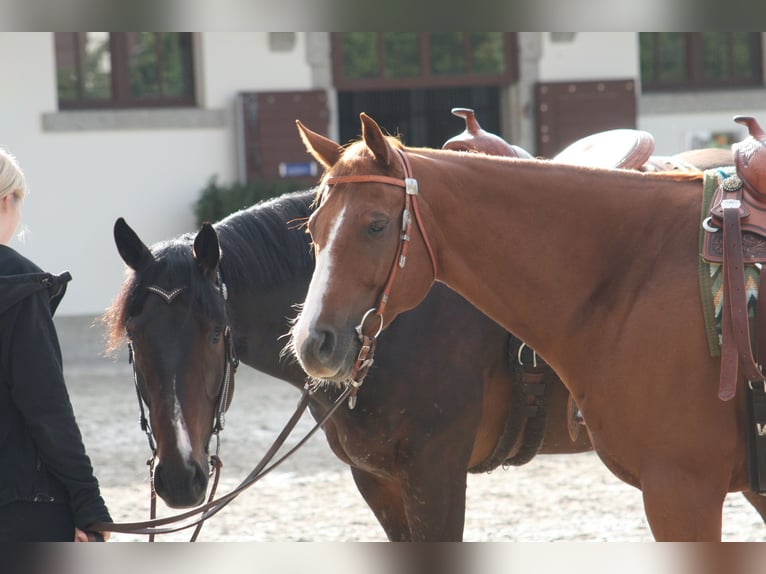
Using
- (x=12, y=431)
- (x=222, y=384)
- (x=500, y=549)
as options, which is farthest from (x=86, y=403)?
(x=500, y=549)

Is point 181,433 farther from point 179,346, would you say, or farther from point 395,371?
point 395,371

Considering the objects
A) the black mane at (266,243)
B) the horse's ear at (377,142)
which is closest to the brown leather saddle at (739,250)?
the horse's ear at (377,142)

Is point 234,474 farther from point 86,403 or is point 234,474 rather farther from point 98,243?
point 98,243

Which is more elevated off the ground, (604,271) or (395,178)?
(395,178)

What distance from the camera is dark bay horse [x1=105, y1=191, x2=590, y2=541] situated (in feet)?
9.32

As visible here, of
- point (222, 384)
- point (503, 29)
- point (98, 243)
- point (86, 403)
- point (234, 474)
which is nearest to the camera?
point (503, 29)

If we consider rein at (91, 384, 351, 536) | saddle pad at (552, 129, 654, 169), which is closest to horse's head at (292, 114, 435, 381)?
rein at (91, 384, 351, 536)

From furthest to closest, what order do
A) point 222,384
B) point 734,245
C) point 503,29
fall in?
point 222,384 → point 734,245 → point 503,29

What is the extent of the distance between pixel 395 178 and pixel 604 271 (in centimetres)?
53

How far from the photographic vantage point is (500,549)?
1399 mm

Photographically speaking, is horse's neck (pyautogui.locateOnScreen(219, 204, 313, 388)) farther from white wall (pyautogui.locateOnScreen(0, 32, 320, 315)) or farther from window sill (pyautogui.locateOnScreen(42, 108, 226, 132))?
window sill (pyautogui.locateOnScreen(42, 108, 226, 132))

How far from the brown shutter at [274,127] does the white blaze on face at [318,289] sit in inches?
297

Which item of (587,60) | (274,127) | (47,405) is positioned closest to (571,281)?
(47,405)

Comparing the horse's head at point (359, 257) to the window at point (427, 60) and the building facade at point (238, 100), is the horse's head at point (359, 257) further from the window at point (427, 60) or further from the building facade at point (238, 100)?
the window at point (427, 60)
